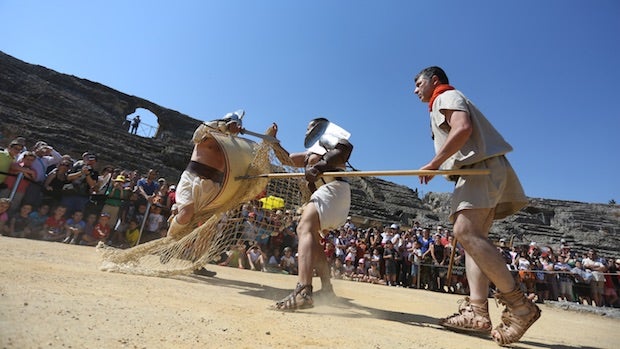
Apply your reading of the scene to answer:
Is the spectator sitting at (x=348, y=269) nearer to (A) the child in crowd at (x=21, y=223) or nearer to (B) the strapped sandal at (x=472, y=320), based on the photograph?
(A) the child in crowd at (x=21, y=223)

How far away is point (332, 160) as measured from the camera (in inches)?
108

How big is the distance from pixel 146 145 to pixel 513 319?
71.6ft

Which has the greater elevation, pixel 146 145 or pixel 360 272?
pixel 146 145

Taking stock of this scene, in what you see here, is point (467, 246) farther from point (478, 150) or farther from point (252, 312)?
point (252, 312)

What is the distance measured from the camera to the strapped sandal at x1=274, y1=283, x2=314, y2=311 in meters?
2.19

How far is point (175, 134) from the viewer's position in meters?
26.6

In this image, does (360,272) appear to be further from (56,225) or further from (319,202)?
(319,202)

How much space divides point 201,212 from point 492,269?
2.57m

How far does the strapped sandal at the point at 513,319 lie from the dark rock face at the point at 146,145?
1695 cm

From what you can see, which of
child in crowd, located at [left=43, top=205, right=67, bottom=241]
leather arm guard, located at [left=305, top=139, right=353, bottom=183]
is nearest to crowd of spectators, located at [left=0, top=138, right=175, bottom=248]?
child in crowd, located at [left=43, top=205, right=67, bottom=241]

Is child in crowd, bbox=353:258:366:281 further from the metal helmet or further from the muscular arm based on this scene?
the muscular arm

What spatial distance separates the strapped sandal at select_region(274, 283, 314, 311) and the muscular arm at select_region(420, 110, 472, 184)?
3.51 feet

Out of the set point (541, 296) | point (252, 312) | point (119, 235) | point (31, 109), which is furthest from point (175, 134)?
point (252, 312)

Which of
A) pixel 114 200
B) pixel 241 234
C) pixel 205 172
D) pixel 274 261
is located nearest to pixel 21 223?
pixel 114 200
